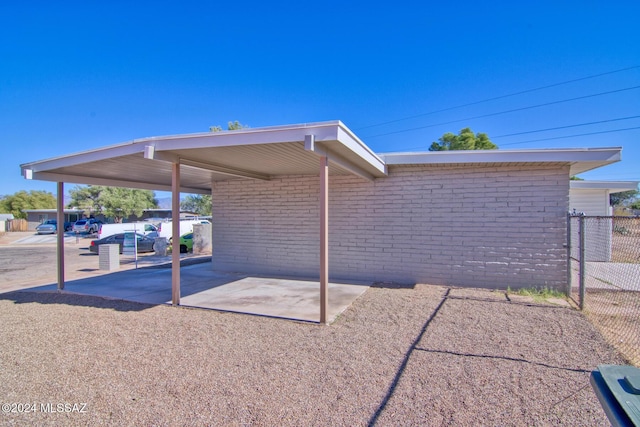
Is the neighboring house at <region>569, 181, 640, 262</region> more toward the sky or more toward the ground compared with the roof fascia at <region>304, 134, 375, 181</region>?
more toward the ground

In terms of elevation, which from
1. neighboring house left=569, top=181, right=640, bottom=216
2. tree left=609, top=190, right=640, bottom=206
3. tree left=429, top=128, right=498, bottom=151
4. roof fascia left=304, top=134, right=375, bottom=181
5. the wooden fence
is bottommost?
the wooden fence

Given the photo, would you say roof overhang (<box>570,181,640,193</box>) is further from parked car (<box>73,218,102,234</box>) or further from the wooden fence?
the wooden fence

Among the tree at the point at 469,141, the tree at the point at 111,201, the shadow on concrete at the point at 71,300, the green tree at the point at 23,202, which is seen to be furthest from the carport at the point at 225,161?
the green tree at the point at 23,202

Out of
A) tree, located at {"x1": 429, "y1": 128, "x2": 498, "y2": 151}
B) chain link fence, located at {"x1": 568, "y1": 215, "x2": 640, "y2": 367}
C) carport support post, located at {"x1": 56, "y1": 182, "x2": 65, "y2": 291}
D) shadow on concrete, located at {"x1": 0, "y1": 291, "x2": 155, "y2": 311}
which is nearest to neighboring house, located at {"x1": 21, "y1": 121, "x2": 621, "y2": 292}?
carport support post, located at {"x1": 56, "y1": 182, "x2": 65, "y2": 291}

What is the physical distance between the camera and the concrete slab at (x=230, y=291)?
5.97m

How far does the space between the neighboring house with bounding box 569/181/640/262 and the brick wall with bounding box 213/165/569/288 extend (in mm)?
5212

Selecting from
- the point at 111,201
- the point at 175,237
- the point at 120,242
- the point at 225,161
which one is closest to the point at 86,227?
the point at 111,201

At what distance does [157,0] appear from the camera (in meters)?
9.98

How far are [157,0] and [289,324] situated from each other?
1035 centimetres

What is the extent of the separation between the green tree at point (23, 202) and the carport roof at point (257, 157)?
54.0m

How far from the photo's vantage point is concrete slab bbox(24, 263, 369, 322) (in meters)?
5.97

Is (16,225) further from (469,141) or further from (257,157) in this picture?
(469,141)

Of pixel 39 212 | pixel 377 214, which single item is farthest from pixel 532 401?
pixel 39 212

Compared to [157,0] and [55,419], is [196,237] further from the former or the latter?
[55,419]
